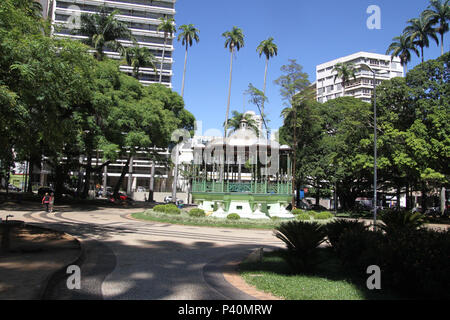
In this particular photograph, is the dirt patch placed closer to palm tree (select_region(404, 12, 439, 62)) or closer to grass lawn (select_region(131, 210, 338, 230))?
grass lawn (select_region(131, 210, 338, 230))

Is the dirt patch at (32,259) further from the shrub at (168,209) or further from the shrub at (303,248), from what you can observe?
the shrub at (168,209)

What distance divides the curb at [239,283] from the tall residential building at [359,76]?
8637cm

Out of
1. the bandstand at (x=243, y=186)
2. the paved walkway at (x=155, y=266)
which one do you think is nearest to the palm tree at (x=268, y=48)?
the bandstand at (x=243, y=186)

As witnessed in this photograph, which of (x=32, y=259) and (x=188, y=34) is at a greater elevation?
(x=188, y=34)

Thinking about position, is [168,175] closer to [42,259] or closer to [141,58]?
[141,58]

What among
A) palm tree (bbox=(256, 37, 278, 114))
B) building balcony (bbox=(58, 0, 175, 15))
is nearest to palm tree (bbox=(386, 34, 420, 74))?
palm tree (bbox=(256, 37, 278, 114))

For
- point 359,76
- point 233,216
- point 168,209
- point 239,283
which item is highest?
point 359,76

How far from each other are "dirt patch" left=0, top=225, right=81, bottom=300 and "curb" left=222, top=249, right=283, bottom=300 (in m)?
3.72

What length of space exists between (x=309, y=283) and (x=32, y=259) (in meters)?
7.04

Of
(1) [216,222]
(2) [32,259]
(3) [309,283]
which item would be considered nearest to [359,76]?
(1) [216,222]

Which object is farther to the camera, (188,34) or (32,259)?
(188,34)

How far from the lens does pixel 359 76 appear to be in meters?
90.3

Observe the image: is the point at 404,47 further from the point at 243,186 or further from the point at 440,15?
the point at 243,186

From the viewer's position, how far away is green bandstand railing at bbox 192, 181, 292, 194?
22.5m
